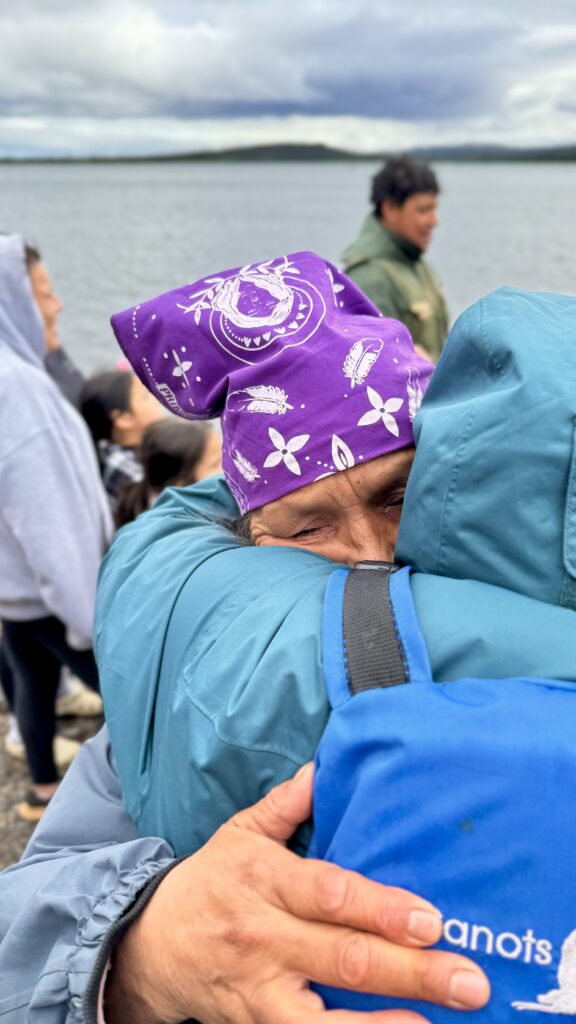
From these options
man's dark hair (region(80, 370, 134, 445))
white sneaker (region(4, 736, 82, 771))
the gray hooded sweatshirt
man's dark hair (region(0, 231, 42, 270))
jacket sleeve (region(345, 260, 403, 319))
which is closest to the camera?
the gray hooded sweatshirt

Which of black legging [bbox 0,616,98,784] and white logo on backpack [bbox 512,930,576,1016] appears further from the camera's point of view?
black legging [bbox 0,616,98,784]

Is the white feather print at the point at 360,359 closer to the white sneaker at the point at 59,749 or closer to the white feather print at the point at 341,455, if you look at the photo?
the white feather print at the point at 341,455

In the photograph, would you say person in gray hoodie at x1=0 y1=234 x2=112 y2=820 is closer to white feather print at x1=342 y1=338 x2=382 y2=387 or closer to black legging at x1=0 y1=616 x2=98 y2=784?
black legging at x1=0 y1=616 x2=98 y2=784

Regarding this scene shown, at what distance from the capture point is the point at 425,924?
3.02ft

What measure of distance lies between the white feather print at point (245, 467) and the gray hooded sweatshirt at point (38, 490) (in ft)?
6.83

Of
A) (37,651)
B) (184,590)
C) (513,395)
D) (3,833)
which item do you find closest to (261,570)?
(184,590)

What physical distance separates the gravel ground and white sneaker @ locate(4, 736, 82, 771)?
3cm

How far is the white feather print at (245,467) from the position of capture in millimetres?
1639

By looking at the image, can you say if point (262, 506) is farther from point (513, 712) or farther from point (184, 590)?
point (513, 712)

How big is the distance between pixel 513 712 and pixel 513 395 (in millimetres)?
377

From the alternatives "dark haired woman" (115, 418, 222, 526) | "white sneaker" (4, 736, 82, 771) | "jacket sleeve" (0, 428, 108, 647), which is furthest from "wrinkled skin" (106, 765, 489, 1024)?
"white sneaker" (4, 736, 82, 771)

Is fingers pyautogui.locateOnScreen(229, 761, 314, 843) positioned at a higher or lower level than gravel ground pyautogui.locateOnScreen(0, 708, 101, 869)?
higher

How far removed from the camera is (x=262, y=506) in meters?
1.68

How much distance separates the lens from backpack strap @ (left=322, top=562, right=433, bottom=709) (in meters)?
0.99
